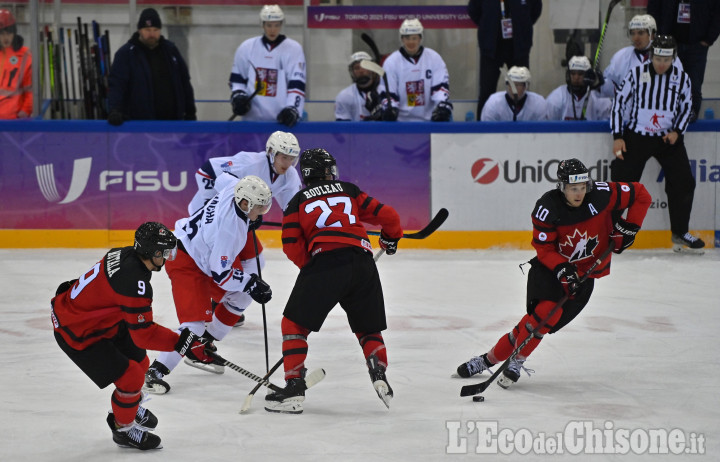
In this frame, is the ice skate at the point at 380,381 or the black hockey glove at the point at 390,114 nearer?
the ice skate at the point at 380,381

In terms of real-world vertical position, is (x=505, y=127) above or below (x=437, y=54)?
below

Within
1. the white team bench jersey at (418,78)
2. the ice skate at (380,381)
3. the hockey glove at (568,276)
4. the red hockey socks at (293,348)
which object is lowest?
the ice skate at (380,381)

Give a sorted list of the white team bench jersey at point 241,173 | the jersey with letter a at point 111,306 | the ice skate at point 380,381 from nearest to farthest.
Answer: the jersey with letter a at point 111,306 → the ice skate at point 380,381 → the white team bench jersey at point 241,173

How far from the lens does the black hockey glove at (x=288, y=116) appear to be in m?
8.73

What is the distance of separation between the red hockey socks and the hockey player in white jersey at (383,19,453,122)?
436 cm

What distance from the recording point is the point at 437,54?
29.6ft

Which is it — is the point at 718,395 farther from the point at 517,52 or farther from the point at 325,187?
the point at 517,52

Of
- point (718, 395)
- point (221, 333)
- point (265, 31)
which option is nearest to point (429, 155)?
point (265, 31)

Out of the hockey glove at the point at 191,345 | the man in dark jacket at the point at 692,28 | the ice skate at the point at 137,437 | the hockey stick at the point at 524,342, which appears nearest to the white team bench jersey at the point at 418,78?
the man in dark jacket at the point at 692,28

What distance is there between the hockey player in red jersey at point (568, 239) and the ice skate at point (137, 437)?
1.81 m

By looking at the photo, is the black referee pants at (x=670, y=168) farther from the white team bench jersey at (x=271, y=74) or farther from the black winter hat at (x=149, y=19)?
the black winter hat at (x=149, y=19)

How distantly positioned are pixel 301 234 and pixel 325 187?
0.81 feet

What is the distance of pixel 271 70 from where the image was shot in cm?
888

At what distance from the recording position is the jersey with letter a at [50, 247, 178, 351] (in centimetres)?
409
